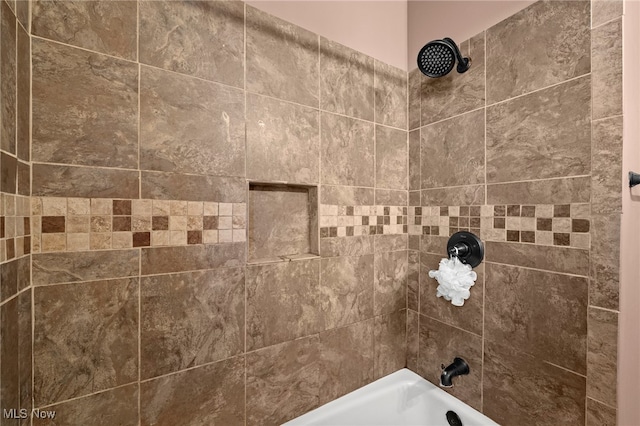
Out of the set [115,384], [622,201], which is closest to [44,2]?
[115,384]

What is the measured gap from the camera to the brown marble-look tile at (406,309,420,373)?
1.50 metres

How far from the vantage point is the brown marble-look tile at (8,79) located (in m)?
0.61

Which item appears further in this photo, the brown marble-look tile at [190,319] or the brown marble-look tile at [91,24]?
the brown marble-look tile at [190,319]

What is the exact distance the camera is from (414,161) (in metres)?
1.50

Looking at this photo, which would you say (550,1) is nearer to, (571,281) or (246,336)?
(571,281)

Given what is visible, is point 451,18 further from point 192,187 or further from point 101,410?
point 101,410

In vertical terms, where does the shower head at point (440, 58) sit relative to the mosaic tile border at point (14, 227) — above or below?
above

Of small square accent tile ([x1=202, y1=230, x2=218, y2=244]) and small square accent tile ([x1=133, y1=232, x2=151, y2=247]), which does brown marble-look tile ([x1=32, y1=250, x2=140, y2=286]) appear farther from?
small square accent tile ([x1=202, y1=230, x2=218, y2=244])

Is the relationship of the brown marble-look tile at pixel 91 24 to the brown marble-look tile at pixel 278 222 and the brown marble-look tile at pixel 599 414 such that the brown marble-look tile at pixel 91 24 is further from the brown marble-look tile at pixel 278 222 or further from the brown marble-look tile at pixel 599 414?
the brown marble-look tile at pixel 599 414

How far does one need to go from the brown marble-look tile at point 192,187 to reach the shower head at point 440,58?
971 mm

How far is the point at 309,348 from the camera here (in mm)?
1219

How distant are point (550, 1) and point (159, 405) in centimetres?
199

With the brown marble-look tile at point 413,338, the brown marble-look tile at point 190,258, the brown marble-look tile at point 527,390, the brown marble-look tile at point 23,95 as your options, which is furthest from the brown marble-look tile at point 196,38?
the brown marble-look tile at point 527,390

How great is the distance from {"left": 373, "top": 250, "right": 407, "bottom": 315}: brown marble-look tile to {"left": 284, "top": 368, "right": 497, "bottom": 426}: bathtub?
369mm
